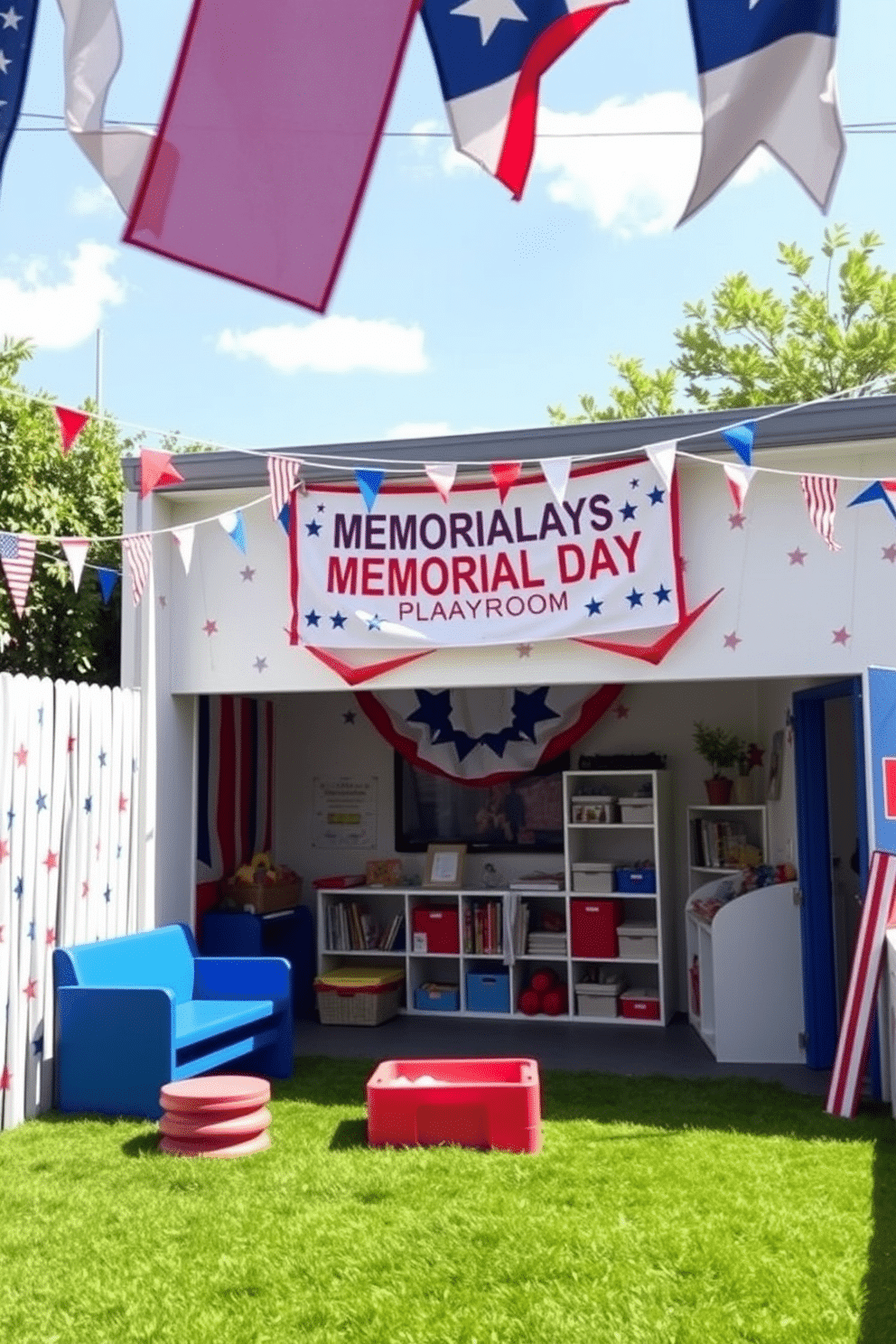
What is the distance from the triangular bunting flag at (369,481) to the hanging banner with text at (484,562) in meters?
0.29

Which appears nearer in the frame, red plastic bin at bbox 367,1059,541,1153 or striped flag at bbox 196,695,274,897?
red plastic bin at bbox 367,1059,541,1153

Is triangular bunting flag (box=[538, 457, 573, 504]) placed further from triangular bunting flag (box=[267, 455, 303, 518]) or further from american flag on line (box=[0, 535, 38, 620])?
american flag on line (box=[0, 535, 38, 620])

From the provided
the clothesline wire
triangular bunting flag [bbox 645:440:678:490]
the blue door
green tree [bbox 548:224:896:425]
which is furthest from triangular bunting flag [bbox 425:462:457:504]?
green tree [bbox 548:224:896:425]

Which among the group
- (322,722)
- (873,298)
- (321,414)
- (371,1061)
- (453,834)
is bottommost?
(371,1061)

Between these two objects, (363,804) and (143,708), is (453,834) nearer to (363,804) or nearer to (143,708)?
(363,804)

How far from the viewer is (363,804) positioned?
938cm

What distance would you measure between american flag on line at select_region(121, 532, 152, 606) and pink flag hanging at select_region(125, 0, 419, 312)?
462 cm

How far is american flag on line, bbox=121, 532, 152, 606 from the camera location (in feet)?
22.7

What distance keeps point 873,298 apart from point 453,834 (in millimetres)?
12979

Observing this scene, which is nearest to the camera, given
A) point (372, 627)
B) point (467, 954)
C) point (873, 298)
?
point (372, 627)

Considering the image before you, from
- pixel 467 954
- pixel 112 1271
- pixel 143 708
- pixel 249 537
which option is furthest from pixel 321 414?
pixel 112 1271

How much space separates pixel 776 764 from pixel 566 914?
5.64 feet

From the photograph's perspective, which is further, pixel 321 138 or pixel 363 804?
pixel 363 804

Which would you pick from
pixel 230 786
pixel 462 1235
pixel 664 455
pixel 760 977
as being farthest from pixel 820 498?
pixel 230 786
